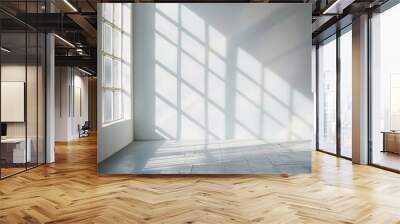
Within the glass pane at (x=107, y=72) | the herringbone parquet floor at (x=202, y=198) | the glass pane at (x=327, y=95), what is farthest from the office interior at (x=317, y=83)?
the herringbone parquet floor at (x=202, y=198)

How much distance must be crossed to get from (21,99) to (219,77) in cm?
361

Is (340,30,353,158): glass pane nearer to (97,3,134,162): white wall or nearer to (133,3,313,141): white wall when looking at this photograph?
(133,3,313,141): white wall

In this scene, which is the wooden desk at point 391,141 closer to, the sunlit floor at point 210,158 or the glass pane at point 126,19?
the sunlit floor at point 210,158

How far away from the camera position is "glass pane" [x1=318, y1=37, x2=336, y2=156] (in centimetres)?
850

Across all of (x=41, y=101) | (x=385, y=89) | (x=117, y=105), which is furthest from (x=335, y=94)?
(x=41, y=101)

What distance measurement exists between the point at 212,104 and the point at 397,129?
132 inches

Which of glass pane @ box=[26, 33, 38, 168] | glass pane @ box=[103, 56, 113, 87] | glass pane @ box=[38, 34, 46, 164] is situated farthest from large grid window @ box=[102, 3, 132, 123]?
glass pane @ box=[38, 34, 46, 164]

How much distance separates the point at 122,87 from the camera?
16.0ft

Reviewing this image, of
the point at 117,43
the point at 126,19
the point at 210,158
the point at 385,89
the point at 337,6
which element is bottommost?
the point at 210,158

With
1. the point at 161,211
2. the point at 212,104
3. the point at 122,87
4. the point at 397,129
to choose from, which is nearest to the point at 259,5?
the point at 212,104

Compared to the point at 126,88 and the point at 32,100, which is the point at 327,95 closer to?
the point at 126,88

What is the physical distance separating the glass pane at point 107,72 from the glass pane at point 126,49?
288mm

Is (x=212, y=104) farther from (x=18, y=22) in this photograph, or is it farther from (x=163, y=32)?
(x=18, y=22)

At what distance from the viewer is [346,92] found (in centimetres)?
800
